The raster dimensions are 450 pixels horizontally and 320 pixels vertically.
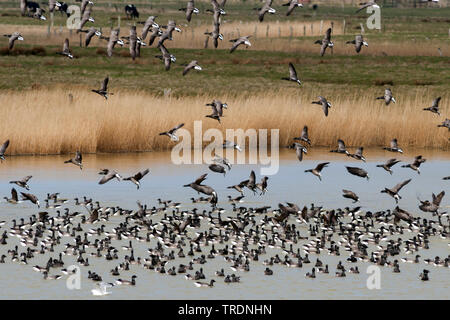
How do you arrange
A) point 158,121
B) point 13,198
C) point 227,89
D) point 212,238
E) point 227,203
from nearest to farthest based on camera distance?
point 212,238 → point 13,198 → point 227,203 → point 158,121 → point 227,89

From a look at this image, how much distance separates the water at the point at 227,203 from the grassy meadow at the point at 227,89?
117cm

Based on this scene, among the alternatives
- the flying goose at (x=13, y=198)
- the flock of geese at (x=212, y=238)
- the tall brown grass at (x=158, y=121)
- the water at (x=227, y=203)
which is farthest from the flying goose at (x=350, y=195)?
the tall brown grass at (x=158, y=121)

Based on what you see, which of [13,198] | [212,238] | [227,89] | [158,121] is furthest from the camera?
[227,89]

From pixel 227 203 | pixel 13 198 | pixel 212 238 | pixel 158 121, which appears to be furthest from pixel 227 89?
pixel 212 238

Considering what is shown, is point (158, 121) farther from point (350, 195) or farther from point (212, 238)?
point (212, 238)

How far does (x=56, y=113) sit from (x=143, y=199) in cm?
970

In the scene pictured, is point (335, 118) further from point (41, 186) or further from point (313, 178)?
point (41, 186)

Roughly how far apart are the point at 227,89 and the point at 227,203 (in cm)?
3201

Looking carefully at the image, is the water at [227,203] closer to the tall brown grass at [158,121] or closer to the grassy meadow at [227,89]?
the tall brown grass at [158,121]

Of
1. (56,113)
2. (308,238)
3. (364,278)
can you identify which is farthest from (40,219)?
(56,113)

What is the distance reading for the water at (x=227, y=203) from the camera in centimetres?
1695

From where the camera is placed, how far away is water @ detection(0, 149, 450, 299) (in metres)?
17.0

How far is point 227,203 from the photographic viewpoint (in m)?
26.5
